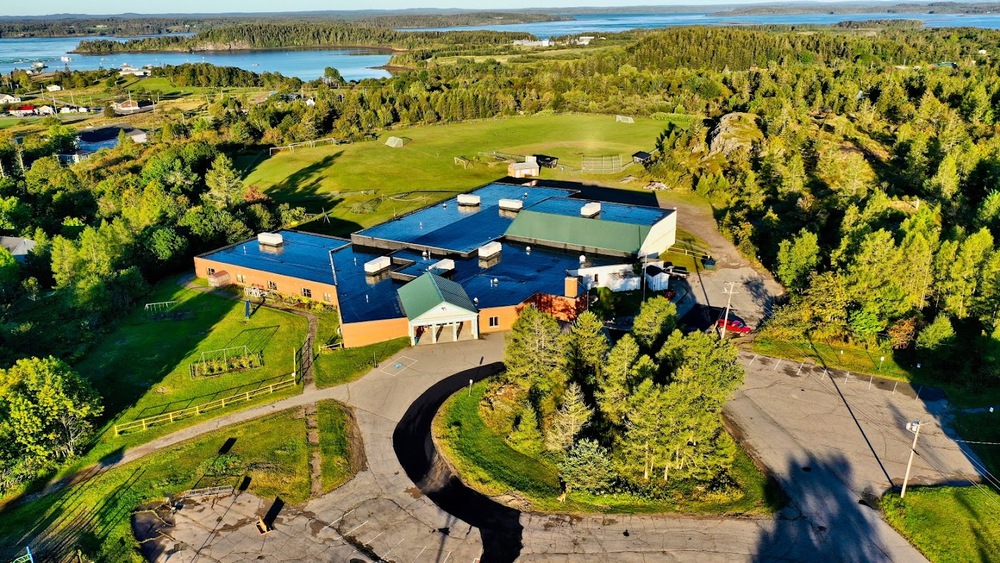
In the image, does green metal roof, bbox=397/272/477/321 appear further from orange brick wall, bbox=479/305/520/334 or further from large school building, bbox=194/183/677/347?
orange brick wall, bbox=479/305/520/334

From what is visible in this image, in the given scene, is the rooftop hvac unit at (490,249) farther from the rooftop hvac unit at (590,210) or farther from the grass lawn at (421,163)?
the grass lawn at (421,163)

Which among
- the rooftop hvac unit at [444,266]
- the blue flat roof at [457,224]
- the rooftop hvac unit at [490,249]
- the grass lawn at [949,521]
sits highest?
the rooftop hvac unit at [490,249]

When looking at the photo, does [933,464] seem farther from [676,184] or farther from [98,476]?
[676,184]

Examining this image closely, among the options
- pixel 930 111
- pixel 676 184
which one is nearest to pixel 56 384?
pixel 676 184

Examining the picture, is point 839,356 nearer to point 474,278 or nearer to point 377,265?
point 474,278

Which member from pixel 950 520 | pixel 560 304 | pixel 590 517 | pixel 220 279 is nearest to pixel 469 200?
pixel 560 304

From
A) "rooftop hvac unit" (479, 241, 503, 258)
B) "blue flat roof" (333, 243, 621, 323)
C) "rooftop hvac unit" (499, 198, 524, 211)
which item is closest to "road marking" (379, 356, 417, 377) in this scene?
"blue flat roof" (333, 243, 621, 323)

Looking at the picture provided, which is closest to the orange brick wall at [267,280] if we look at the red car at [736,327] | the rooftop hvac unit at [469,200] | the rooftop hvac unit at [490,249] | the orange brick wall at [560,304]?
the rooftop hvac unit at [490,249]

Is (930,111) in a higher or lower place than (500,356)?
higher
